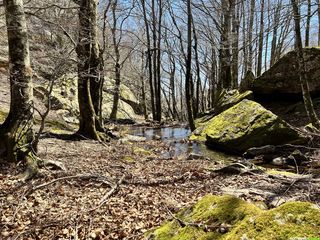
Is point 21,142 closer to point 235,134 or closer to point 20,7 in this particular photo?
point 20,7

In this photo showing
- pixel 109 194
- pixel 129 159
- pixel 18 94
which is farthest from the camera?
pixel 129 159

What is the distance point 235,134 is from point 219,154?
0.89 metres

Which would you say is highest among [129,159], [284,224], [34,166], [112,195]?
[284,224]

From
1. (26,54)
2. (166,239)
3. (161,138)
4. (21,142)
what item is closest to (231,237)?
(166,239)

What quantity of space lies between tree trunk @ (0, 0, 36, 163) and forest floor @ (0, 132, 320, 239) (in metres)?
0.39

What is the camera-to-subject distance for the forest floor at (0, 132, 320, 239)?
4.30 meters

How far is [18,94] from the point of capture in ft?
21.6

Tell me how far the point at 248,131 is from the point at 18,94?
7.14 meters

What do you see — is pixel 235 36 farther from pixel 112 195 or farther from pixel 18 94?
pixel 112 195

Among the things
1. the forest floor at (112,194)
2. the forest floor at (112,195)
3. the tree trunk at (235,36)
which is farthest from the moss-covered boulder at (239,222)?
the tree trunk at (235,36)

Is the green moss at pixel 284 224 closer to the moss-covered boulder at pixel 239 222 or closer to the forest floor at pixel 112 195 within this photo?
the moss-covered boulder at pixel 239 222

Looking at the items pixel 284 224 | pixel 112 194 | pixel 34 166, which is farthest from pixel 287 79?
pixel 284 224

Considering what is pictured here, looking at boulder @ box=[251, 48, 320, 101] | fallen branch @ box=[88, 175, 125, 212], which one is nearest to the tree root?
fallen branch @ box=[88, 175, 125, 212]

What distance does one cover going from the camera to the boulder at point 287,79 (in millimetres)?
13523
